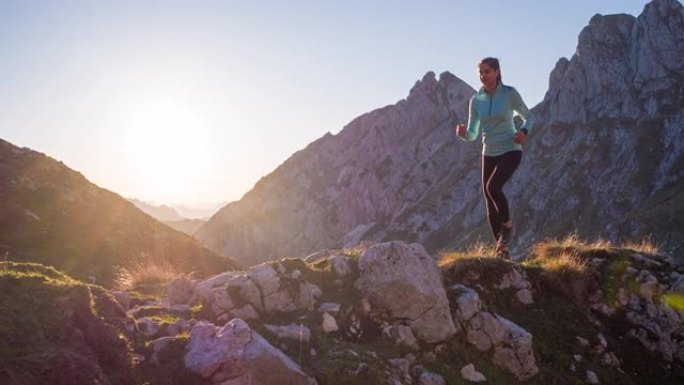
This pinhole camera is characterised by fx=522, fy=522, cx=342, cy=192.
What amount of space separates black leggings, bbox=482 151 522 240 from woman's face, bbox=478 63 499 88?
1.53m

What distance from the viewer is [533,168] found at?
446ft

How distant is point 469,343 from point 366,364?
2.29 m

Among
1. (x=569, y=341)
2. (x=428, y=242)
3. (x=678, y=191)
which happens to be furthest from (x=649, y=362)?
(x=428, y=242)

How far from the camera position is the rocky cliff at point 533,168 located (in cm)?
11494

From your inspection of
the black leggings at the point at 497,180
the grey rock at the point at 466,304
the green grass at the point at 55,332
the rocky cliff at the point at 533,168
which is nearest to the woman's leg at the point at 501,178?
the black leggings at the point at 497,180

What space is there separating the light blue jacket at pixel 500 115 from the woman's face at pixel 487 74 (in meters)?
0.25

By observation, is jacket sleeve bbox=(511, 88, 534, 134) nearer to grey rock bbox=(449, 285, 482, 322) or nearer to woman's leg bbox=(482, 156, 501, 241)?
woman's leg bbox=(482, 156, 501, 241)

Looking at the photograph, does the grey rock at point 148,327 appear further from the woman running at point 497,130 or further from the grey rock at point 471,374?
the woman running at point 497,130

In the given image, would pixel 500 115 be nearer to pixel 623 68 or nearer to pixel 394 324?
pixel 394 324

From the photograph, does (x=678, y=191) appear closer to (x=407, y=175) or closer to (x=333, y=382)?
(x=407, y=175)

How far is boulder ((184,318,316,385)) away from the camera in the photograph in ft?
19.5

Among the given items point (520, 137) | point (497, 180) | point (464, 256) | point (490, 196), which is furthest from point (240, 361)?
point (490, 196)

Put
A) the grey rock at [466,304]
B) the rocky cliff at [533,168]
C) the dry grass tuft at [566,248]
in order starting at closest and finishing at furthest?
the grey rock at [466,304]
the dry grass tuft at [566,248]
the rocky cliff at [533,168]

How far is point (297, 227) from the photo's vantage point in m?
184
